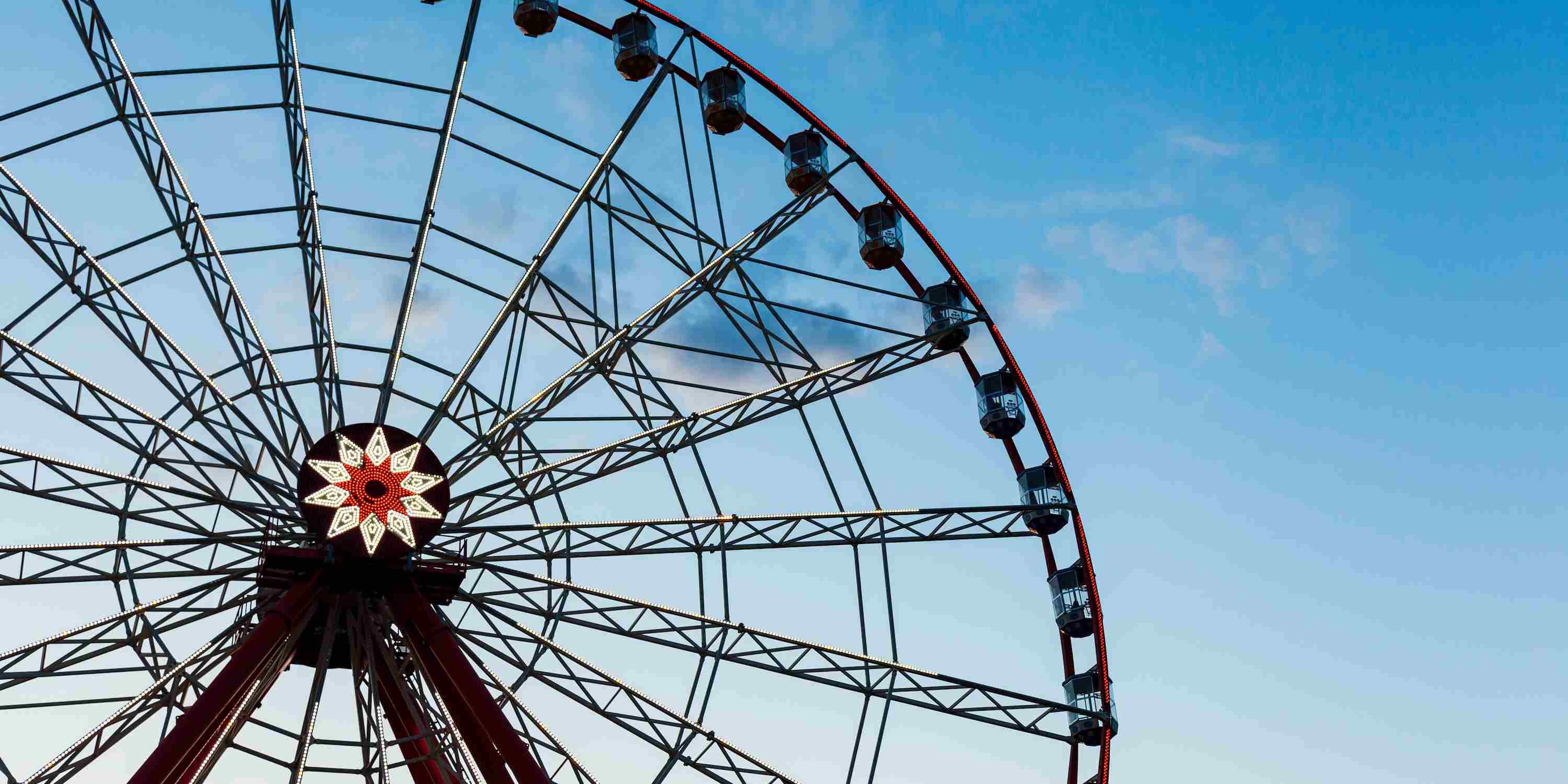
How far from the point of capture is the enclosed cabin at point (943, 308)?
2653 cm

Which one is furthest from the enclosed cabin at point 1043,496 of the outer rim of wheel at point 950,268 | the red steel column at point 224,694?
the red steel column at point 224,694

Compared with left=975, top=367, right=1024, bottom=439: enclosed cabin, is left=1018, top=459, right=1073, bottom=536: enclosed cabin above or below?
below

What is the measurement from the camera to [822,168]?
27047 millimetres

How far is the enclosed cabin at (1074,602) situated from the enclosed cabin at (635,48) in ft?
34.2

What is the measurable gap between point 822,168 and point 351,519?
995cm

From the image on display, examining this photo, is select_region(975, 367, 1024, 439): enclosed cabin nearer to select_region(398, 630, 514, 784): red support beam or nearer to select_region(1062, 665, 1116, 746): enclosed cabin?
select_region(1062, 665, 1116, 746): enclosed cabin

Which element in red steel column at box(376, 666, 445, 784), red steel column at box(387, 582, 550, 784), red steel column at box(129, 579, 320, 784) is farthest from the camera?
red steel column at box(376, 666, 445, 784)

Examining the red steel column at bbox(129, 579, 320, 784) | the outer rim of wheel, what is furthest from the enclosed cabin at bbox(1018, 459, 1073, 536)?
the red steel column at bbox(129, 579, 320, 784)

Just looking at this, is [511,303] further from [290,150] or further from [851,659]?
[851,659]

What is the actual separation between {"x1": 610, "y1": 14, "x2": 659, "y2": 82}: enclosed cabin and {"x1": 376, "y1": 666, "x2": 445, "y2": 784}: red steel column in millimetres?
10335

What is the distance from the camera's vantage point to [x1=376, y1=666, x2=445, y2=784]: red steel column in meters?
22.2

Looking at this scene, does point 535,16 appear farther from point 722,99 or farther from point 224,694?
point 224,694

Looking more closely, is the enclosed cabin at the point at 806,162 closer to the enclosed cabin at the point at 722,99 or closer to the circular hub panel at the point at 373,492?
the enclosed cabin at the point at 722,99

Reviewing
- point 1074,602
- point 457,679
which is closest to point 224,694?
point 457,679
